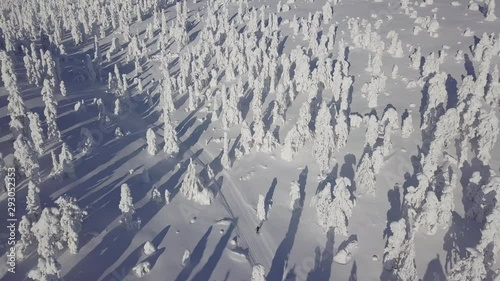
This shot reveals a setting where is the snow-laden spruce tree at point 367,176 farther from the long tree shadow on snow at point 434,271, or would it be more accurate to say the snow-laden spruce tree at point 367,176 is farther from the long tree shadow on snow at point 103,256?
the long tree shadow on snow at point 103,256

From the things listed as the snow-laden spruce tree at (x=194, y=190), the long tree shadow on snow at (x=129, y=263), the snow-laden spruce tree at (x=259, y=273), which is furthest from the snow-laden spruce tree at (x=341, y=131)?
the long tree shadow on snow at (x=129, y=263)

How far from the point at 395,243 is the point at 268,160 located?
32.2 m

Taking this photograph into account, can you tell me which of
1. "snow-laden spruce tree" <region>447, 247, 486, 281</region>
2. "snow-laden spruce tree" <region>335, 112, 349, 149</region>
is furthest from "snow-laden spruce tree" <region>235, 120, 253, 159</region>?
"snow-laden spruce tree" <region>447, 247, 486, 281</region>

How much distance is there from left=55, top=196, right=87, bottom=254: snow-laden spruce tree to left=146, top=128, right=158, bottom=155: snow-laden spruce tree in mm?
25937

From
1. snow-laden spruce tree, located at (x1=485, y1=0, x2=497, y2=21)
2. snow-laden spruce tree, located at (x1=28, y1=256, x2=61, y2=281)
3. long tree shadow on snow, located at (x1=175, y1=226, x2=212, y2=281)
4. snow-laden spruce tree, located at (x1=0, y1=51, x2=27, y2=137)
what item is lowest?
long tree shadow on snow, located at (x1=175, y1=226, x2=212, y2=281)

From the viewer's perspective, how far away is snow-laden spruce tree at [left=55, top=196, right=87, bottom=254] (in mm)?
50094

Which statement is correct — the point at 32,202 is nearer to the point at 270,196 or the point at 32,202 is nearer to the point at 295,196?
the point at 270,196

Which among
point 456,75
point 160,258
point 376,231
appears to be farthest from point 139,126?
point 456,75

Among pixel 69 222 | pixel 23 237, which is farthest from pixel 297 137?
pixel 23 237

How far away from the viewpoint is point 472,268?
1666 inches

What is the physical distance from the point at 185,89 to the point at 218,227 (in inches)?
2281

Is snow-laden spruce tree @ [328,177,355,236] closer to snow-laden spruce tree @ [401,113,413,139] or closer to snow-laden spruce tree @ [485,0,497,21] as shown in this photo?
snow-laden spruce tree @ [401,113,413,139]

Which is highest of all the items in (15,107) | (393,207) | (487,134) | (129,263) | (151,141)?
(487,134)

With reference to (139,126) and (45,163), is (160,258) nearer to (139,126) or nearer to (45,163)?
(45,163)
